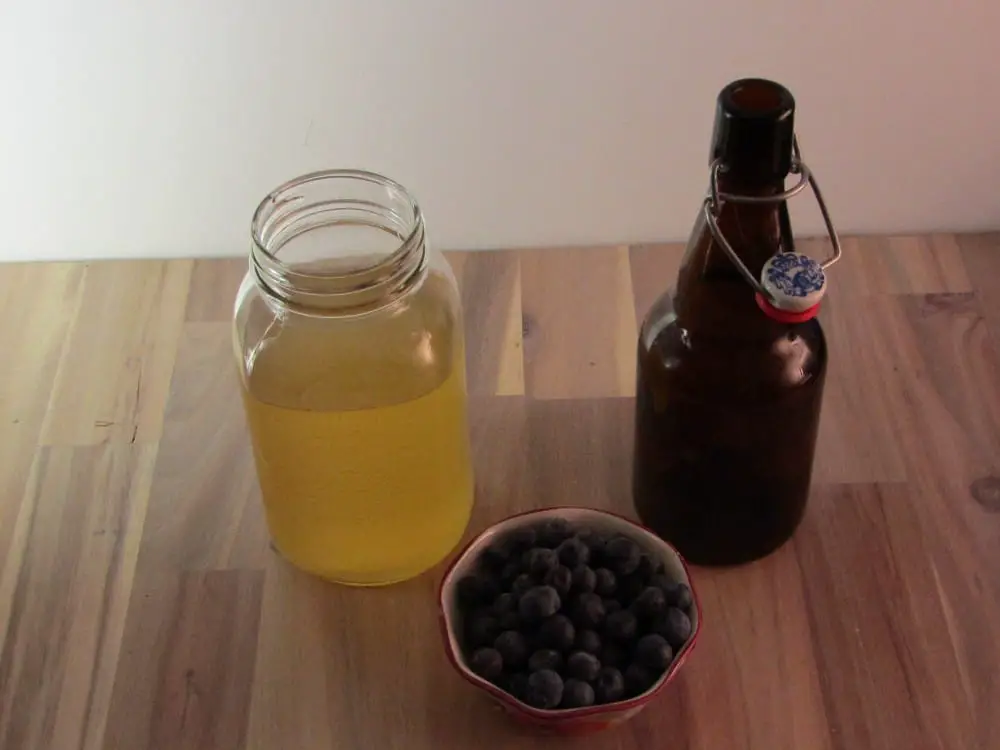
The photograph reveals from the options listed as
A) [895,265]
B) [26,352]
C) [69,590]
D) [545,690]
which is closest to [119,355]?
[26,352]

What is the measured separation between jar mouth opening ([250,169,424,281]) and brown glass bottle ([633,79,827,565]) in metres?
0.14

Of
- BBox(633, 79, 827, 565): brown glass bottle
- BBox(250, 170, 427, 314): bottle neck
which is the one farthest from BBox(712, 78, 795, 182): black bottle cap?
BBox(250, 170, 427, 314): bottle neck

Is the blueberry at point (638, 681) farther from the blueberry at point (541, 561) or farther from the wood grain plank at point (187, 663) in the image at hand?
the wood grain plank at point (187, 663)

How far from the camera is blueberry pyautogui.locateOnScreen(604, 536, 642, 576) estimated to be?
0.59 m

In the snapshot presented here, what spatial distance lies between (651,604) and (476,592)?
0.28ft

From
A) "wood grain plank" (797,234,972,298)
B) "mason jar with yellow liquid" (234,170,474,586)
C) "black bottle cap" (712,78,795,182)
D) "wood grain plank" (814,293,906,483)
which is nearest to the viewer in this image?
"black bottle cap" (712,78,795,182)

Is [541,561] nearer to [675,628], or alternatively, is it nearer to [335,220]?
[675,628]

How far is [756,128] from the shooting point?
508mm

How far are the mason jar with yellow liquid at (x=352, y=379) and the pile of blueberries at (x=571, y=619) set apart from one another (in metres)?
0.07

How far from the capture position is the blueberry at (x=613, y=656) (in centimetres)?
56

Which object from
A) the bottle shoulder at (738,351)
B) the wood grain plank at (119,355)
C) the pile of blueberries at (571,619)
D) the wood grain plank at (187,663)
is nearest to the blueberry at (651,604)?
the pile of blueberries at (571,619)

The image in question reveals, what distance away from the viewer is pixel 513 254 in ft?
2.85

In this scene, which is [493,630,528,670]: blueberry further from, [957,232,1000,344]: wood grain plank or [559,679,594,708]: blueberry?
[957,232,1000,344]: wood grain plank

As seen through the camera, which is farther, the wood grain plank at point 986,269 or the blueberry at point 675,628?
the wood grain plank at point 986,269
